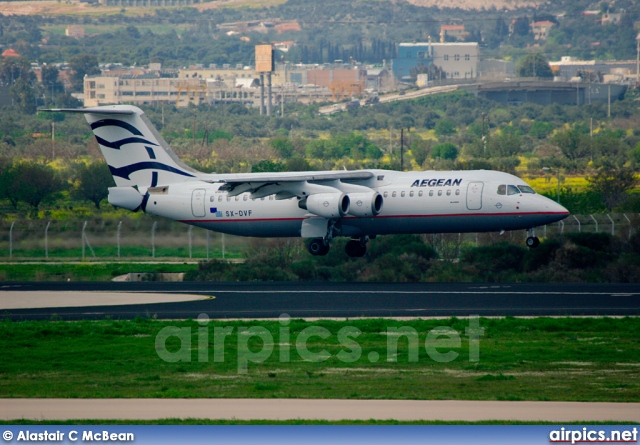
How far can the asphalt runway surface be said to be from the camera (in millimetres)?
28281

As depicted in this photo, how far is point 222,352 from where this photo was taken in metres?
22.0

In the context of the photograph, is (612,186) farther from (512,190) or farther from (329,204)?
(329,204)

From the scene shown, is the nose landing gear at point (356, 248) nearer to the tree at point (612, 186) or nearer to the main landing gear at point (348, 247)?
the main landing gear at point (348, 247)

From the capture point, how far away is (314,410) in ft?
53.3

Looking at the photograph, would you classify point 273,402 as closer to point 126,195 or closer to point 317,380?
point 317,380

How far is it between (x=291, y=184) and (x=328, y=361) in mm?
20340

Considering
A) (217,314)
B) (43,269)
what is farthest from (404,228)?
(43,269)

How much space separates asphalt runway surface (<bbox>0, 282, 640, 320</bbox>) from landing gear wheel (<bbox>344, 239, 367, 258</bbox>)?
4568 millimetres

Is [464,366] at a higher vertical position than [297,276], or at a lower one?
higher

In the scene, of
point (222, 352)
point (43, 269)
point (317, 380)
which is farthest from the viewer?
point (43, 269)

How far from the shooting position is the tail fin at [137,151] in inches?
1732

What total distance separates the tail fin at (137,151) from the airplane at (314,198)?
0.04m

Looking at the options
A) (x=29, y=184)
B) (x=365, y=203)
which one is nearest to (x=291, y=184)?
(x=365, y=203)

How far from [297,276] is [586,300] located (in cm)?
1452
